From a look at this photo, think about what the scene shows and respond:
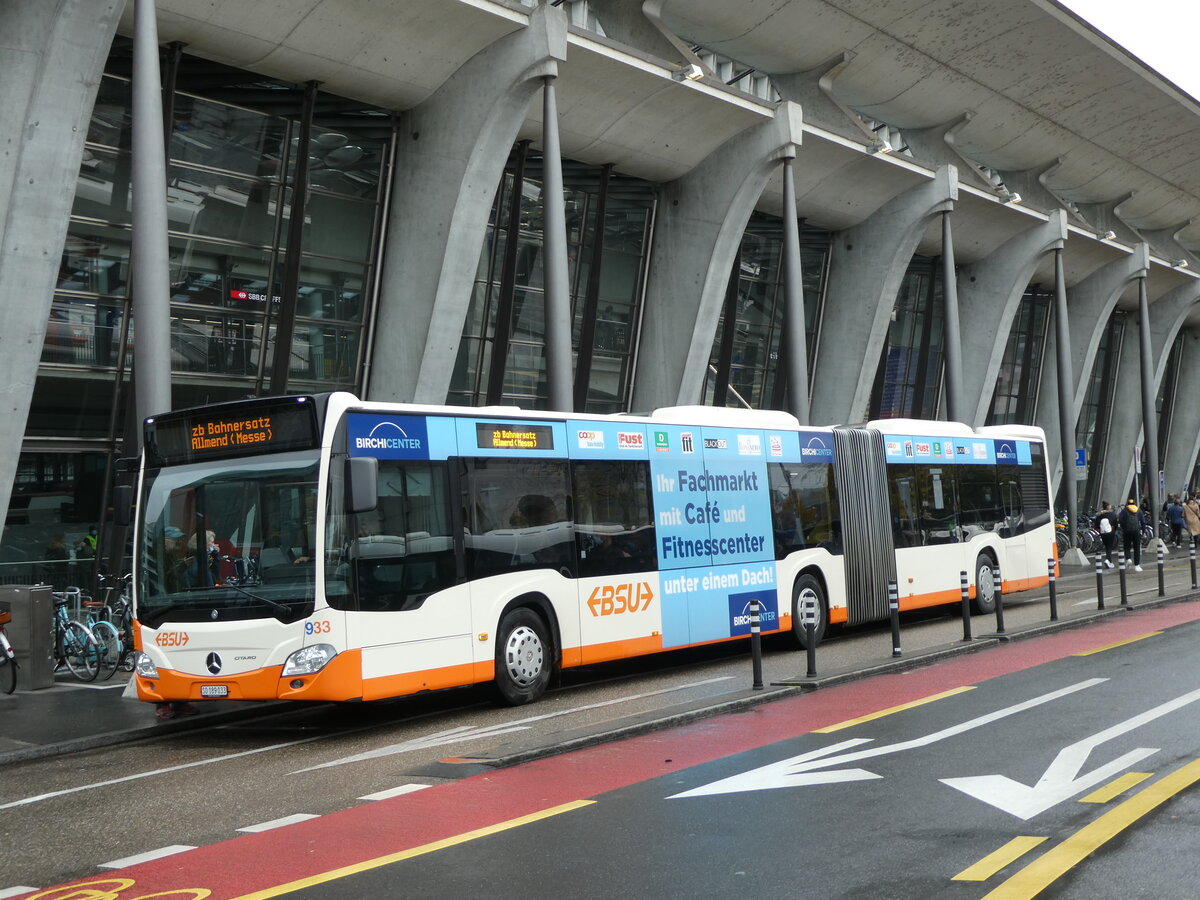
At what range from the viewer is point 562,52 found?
20.8 meters

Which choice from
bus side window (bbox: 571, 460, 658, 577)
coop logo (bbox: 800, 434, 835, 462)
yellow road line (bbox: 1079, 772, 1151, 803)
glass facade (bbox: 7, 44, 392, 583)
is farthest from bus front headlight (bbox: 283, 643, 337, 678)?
glass facade (bbox: 7, 44, 392, 583)

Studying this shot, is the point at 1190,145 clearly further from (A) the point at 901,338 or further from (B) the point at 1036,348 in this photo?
(A) the point at 901,338

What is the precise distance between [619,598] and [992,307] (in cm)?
3011

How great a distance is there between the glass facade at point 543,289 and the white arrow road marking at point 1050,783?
59.7ft

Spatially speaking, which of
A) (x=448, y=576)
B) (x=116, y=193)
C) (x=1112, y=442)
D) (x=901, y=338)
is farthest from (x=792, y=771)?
(x=1112, y=442)

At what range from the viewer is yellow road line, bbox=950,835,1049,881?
529cm

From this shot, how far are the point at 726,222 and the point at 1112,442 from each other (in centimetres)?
3249

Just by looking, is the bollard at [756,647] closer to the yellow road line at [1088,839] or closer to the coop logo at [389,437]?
the coop logo at [389,437]

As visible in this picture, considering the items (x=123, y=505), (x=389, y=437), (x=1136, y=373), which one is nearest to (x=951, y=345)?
(x=389, y=437)

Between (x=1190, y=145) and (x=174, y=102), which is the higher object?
(x=1190, y=145)

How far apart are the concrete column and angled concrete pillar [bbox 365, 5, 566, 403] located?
6.80 meters

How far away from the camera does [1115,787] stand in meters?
6.91

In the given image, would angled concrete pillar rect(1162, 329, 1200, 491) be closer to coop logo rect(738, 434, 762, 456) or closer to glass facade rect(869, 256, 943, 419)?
glass facade rect(869, 256, 943, 419)

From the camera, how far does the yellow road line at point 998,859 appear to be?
17.4 feet
